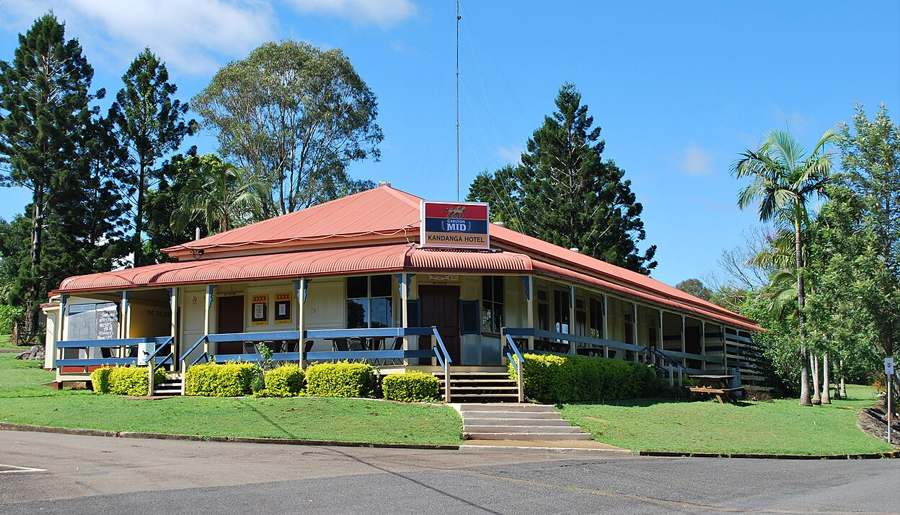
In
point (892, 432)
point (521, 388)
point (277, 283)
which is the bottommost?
point (892, 432)

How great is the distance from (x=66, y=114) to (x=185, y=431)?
28.3 m

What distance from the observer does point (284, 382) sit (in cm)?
1917

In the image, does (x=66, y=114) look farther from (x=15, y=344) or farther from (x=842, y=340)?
(x=842, y=340)

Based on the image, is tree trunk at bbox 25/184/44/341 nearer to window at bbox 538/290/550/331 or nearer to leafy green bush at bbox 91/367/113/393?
leafy green bush at bbox 91/367/113/393

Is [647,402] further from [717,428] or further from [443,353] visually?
[443,353]

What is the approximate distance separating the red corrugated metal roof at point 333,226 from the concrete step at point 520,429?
7.87 meters

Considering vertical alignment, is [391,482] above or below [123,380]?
below

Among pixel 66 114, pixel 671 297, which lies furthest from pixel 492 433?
pixel 66 114

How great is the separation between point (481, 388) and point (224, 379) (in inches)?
233

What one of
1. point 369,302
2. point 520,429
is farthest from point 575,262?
point 520,429

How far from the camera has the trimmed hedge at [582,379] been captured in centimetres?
1931

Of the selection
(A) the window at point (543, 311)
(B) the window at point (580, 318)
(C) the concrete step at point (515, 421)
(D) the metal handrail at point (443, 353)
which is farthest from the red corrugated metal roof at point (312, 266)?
(B) the window at point (580, 318)

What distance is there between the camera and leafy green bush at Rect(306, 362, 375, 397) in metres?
19.0

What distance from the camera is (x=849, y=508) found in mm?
9633
